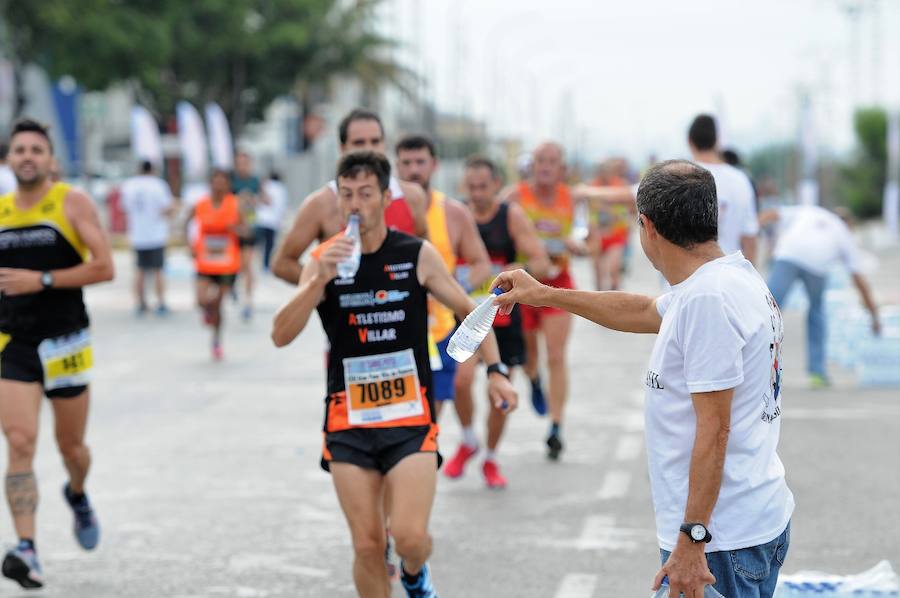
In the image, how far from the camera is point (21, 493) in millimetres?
6453

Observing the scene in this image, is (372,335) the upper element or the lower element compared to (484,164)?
lower

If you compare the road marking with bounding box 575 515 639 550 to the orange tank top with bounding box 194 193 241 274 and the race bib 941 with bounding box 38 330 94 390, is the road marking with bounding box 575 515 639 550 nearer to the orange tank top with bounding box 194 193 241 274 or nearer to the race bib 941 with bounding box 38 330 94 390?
the race bib 941 with bounding box 38 330 94 390

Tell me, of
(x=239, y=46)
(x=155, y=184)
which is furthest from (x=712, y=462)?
(x=239, y=46)

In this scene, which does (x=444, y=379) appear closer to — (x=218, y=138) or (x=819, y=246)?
(x=819, y=246)

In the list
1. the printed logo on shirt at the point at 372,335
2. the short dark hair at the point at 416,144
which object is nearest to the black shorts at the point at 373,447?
the printed logo on shirt at the point at 372,335

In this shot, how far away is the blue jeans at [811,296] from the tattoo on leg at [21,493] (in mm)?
7602

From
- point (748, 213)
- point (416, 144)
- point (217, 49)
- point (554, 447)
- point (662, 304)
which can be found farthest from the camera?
point (217, 49)

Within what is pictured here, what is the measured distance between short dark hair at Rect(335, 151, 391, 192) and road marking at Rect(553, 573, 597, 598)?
1.98m

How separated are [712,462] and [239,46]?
5065cm

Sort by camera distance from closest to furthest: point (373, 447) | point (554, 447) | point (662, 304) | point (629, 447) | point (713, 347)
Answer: point (713, 347)
point (662, 304)
point (373, 447)
point (554, 447)
point (629, 447)

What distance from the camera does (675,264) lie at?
363 centimetres

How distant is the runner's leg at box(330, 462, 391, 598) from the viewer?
5098 millimetres

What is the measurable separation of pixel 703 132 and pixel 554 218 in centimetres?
167

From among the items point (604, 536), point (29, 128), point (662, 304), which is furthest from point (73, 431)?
point (662, 304)
